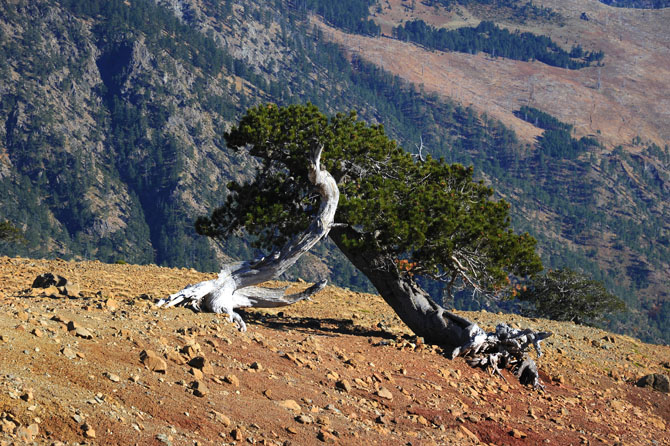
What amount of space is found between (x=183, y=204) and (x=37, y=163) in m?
37.0

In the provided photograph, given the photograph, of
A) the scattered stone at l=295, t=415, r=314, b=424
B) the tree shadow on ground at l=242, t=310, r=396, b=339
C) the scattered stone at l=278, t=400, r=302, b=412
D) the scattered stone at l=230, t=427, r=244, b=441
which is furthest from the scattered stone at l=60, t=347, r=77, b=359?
the tree shadow on ground at l=242, t=310, r=396, b=339

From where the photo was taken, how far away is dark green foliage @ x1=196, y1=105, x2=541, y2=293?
17703mm

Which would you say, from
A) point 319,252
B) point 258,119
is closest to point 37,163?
point 319,252

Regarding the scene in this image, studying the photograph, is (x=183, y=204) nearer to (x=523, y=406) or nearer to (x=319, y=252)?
(x=319, y=252)

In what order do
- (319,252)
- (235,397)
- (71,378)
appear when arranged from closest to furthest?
(71,378) → (235,397) → (319,252)

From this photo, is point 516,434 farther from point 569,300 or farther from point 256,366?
point 569,300

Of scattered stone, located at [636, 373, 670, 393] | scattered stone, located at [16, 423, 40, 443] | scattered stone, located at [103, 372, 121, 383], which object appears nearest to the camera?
scattered stone, located at [16, 423, 40, 443]

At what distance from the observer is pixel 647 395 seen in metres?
18.7

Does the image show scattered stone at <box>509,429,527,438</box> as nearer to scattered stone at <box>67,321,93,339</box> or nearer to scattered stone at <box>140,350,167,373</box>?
scattered stone at <box>140,350,167,373</box>

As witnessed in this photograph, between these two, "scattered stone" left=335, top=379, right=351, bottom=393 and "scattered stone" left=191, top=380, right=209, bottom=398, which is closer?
"scattered stone" left=191, top=380, right=209, bottom=398

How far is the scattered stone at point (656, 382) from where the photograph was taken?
19219 millimetres

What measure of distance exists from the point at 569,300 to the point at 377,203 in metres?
24.7

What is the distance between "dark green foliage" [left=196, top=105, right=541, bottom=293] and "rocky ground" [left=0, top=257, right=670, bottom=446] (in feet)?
7.29

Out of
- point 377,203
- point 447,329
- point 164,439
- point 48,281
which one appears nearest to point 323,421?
point 164,439
